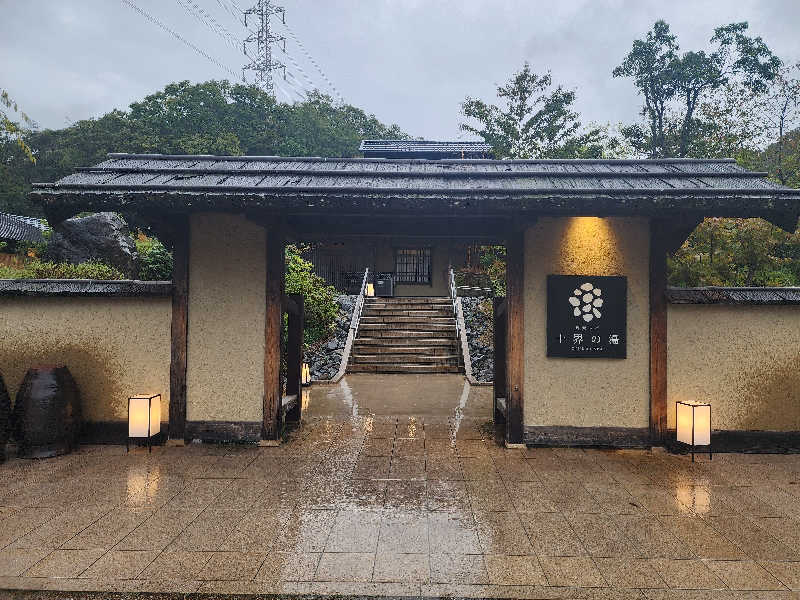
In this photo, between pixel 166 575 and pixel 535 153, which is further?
pixel 535 153

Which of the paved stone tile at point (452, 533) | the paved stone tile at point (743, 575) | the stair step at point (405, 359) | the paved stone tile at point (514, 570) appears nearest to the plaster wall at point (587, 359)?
the paved stone tile at point (452, 533)

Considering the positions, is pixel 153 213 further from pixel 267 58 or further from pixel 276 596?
pixel 267 58

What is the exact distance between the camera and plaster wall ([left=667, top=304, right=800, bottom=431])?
5797 millimetres

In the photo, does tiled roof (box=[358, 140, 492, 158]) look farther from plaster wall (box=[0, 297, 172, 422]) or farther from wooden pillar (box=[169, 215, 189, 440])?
plaster wall (box=[0, 297, 172, 422])

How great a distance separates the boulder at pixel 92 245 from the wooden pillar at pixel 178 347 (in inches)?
386

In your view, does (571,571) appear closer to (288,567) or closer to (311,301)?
(288,567)

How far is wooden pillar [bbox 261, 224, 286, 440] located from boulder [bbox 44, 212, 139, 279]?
34.3ft

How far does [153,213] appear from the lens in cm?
575

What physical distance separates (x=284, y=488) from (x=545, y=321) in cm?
377

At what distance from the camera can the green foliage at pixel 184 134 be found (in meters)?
29.0

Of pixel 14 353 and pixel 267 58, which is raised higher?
pixel 267 58

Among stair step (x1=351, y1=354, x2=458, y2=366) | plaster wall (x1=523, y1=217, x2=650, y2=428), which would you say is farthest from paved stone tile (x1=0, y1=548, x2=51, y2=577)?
stair step (x1=351, y1=354, x2=458, y2=366)

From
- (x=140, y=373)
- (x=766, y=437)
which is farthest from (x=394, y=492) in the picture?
(x=766, y=437)

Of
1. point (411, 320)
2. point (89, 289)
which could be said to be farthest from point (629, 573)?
point (411, 320)
